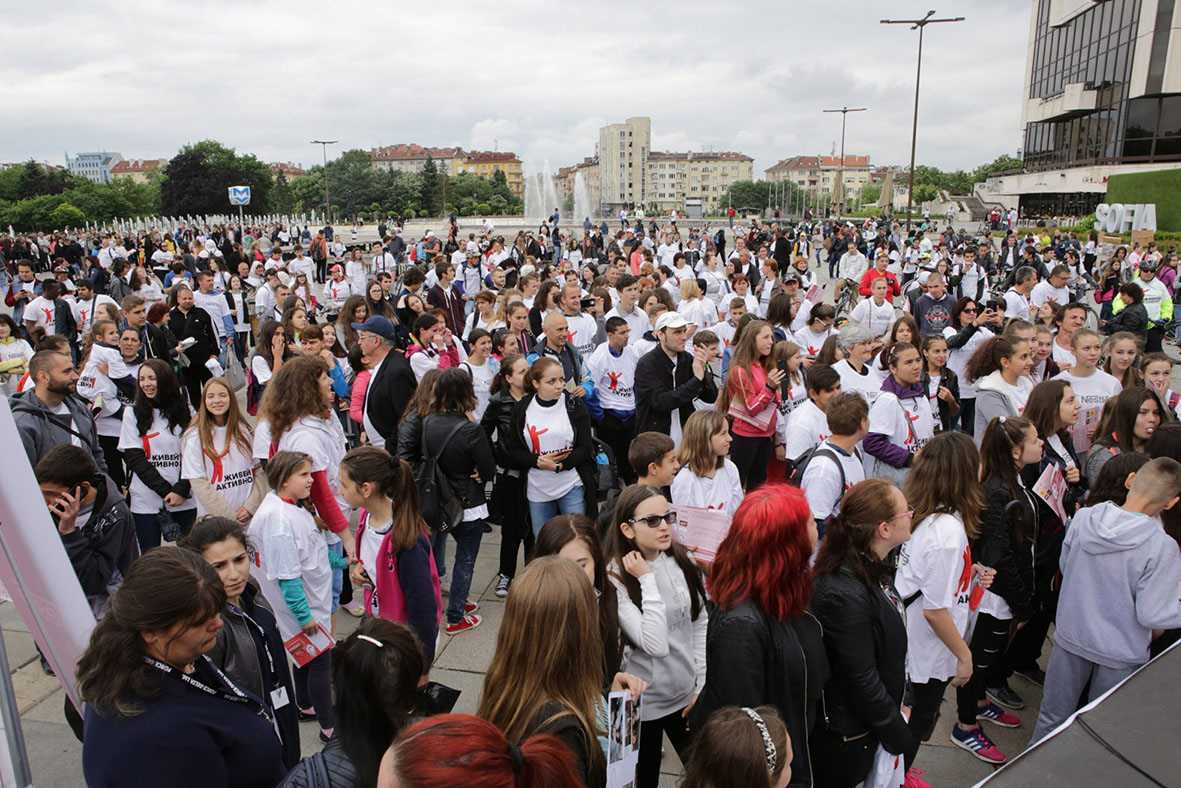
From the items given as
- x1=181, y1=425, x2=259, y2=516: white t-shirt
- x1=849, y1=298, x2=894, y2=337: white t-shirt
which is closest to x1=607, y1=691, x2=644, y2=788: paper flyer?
x1=181, y1=425, x2=259, y2=516: white t-shirt

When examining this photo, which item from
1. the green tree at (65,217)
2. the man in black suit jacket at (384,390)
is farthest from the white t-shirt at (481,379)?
the green tree at (65,217)

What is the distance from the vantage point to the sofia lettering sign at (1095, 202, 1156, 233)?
1252 inches

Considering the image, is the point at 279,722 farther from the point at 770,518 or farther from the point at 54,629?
the point at 770,518

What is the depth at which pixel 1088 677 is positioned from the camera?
3662 mm

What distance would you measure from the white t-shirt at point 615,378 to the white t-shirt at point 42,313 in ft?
28.9

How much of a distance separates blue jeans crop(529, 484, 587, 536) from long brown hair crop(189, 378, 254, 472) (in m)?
1.90

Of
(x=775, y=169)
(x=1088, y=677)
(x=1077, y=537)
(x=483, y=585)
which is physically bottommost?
(x=483, y=585)

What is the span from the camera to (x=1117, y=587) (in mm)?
3467

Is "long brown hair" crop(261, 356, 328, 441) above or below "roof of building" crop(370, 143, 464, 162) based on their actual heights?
below

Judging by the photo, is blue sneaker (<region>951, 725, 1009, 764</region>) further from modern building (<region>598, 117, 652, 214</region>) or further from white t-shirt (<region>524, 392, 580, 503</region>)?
modern building (<region>598, 117, 652, 214</region>)

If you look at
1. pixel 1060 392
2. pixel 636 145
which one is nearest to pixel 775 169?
pixel 636 145

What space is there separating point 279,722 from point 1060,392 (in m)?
4.62

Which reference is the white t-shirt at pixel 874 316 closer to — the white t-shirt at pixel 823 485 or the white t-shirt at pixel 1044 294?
the white t-shirt at pixel 1044 294

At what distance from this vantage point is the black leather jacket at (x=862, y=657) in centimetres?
273
